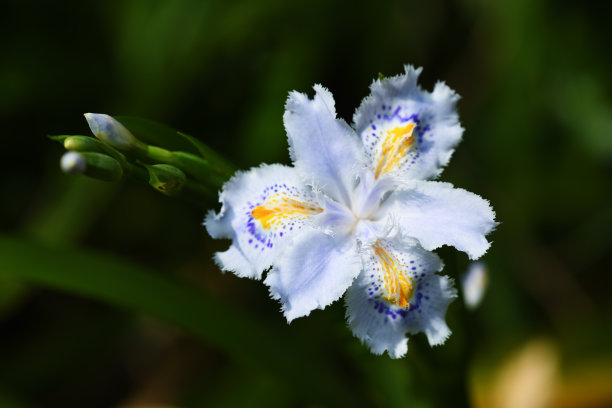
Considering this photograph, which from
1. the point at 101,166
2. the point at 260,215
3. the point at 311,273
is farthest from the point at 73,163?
the point at 311,273

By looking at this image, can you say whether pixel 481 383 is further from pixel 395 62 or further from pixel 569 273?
pixel 395 62

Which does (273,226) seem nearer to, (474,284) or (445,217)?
(445,217)

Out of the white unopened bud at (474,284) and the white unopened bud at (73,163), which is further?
the white unopened bud at (474,284)

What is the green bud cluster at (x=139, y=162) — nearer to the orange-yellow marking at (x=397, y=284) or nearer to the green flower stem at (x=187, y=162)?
the green flower stem at (x=187, y=162)

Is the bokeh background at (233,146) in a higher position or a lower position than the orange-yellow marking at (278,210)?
higher

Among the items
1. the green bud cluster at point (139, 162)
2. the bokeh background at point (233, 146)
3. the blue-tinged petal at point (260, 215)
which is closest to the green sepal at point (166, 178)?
the green bud cluster at point (139, 162)

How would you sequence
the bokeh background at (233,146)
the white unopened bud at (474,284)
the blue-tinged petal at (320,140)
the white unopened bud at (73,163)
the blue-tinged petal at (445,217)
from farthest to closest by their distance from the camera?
the bokeh background at (233,146), the white unopened bud at (474,284), the blue-tinged petal at (320,140), the blue-tinged petal at (445,217), the white unopened bud at (73,163)

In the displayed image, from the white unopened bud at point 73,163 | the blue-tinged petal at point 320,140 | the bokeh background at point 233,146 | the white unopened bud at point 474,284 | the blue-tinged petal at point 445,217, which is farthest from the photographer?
the bokeh background at point 233,146

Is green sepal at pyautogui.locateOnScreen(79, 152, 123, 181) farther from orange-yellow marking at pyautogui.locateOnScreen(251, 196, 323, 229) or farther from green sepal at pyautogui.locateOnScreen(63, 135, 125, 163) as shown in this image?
orange-yellow marking at pyautogui.locateOnScreen(251, 196, 323, 229)
